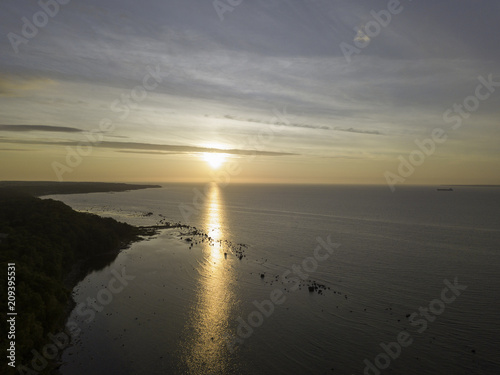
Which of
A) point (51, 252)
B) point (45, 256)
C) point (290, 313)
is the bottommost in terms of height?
point (290, 313)

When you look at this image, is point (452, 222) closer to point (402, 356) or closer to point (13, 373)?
point (402, 356)

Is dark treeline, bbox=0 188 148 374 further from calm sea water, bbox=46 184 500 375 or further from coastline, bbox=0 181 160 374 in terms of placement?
calm sea water, bbox=46 184 500 375

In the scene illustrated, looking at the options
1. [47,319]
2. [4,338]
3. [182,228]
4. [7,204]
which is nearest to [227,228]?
[182,228]

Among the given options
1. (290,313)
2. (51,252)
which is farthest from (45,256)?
(290,313)

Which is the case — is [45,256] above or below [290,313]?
above

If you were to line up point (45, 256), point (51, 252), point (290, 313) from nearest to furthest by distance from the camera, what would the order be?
1. point (290, 313)
2. point (45, 256)
3. point (51, 252)

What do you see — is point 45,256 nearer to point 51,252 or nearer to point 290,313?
point 51,252

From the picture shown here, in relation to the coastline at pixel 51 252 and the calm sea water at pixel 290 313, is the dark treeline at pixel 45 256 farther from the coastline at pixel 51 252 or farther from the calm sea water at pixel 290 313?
the calm sea water at pixel 290 313

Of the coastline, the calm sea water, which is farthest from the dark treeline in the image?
the calm sea water
